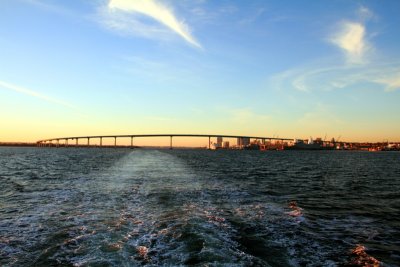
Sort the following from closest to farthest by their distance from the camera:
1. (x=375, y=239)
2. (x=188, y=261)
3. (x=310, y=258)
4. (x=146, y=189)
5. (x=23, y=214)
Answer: (x=188, y=261), (x=310, y=258), (x=375, y=239), (x=23, y=214), (x=146, y=189)

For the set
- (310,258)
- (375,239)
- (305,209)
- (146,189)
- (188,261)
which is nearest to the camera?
(188,261)

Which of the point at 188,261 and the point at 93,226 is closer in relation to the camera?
the point at 188,261

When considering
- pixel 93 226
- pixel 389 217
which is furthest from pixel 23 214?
pixel 389 217

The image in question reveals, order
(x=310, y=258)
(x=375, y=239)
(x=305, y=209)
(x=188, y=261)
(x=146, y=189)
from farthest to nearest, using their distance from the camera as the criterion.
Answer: (x=146, y=189) < (x=305, y=209) < (x=375, y=239) < (x=310, y=258) < (x=188, y=261)

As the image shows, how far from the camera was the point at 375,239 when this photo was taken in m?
13.9

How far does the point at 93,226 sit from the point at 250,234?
6.26m

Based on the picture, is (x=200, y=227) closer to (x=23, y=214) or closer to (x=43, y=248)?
(x=43, y=248)

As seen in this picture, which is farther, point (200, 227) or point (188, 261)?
point (200, 227)

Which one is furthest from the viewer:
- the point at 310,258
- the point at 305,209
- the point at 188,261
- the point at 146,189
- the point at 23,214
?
the point at 146,189

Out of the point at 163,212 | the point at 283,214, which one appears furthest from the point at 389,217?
the point at 163,212

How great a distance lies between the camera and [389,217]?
18.4 m

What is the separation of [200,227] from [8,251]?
681 centimetres

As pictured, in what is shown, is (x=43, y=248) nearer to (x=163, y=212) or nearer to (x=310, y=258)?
(x=163, y=212)

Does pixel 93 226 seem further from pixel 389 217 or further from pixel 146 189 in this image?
pixel 389 217
